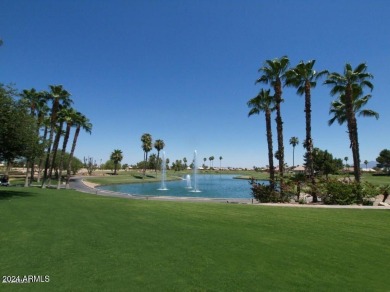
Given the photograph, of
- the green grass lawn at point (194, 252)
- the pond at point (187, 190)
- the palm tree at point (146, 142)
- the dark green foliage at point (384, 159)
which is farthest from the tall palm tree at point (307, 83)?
the dark green foliage at point (384, 159)

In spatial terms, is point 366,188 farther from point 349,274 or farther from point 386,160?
point 386,160

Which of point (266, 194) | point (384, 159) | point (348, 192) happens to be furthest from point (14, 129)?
point (384, 159)

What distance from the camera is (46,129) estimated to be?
43.2m

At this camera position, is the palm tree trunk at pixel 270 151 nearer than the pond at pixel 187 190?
Yes

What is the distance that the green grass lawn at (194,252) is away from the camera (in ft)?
21.5

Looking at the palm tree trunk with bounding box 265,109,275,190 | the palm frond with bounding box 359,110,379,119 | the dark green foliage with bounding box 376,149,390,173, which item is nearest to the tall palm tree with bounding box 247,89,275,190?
the palm tree trunk with bounding box 265,109,275,190

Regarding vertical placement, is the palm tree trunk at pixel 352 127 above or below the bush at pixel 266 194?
above

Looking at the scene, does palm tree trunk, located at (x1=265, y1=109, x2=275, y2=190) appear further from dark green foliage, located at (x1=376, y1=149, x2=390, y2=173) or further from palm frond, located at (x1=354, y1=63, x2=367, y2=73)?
dark green foliage, located at (x1=376, y1=149, x2=390, y2=173)

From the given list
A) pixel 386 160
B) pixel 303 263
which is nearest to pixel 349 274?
pixel 303 263

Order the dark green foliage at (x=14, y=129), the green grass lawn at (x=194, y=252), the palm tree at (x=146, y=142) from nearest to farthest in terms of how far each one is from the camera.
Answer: the green grass lawn at (x=194, y=252)
the dark green foliage at (x=14, y=129)
the palm tree at (x=146, y=142)

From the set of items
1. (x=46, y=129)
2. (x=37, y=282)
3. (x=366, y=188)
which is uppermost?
(x=46, y=129)

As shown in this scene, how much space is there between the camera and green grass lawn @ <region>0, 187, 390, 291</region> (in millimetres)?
6555

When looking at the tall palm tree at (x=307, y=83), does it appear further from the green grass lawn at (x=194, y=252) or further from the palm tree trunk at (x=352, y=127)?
the green grass lawn at (x=194, y=252)

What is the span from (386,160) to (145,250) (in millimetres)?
139150
